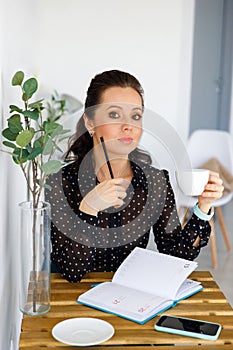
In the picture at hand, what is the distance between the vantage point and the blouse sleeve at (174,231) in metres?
1.61

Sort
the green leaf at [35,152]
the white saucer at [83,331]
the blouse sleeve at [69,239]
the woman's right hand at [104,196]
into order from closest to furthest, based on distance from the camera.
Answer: the white saucer at [83,331] → the green leaf at [35,152] → the woman's right hand at [104,196] → the blouse sleeve at [69,239]

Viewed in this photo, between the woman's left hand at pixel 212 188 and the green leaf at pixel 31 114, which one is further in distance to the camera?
the woman's left hand at pixel 212 188

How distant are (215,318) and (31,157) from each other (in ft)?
1.76

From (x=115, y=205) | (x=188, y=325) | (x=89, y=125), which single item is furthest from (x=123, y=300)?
(x=89, y=125)

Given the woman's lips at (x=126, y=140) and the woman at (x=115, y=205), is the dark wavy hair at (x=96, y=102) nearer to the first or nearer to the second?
the woman at (x=115, y=205)

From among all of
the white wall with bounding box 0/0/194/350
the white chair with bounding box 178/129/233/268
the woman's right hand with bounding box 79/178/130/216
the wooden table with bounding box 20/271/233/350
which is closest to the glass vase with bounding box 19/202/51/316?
the wooden table with bounding box 20/271/233/350

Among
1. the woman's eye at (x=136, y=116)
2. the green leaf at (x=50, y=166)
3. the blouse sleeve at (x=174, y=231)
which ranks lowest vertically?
the blouse sleeve at (x=174, y=231)

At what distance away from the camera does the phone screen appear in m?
1.19

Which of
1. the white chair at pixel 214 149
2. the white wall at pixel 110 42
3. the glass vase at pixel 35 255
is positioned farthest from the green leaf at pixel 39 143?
the white wall at pixel 110 42

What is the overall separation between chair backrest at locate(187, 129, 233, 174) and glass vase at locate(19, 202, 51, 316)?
2422mm

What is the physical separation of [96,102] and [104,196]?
1.28ft

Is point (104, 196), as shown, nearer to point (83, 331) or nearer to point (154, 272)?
point (154, 272)

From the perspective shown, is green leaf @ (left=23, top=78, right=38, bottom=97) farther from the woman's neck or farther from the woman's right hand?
the woman's neck

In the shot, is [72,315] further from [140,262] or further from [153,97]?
[153,97]
